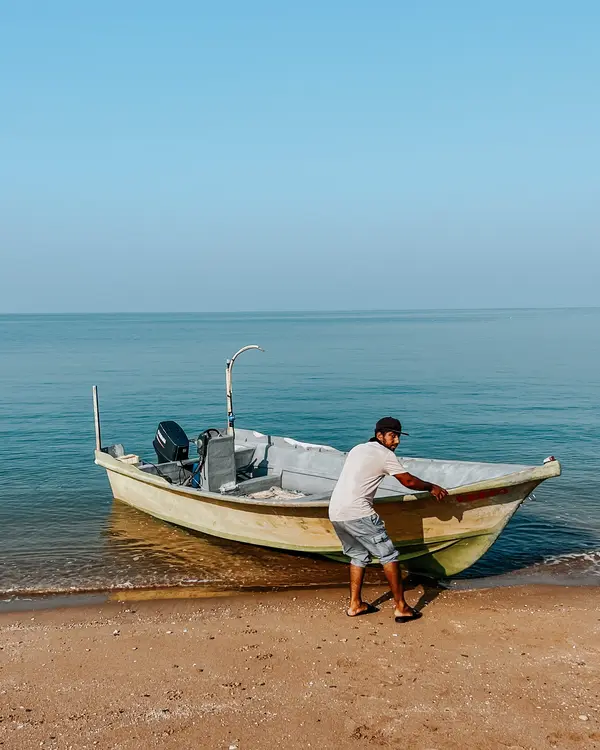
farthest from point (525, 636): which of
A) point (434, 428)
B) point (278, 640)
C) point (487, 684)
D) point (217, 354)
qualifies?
point (217, 354)

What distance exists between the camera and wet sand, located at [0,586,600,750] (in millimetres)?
5184

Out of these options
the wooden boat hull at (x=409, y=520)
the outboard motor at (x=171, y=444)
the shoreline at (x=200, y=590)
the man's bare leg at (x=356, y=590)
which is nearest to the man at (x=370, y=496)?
the man's bare leg at (x=356, y=590)

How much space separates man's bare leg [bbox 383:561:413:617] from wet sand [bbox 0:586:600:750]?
17cm

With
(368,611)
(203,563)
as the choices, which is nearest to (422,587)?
(368,611)

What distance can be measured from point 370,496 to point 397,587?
104 centimetres

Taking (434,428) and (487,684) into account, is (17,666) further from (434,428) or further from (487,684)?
(434,428)

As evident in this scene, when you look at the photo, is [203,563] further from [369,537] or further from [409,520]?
[369,537]

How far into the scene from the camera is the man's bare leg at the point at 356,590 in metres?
7.33

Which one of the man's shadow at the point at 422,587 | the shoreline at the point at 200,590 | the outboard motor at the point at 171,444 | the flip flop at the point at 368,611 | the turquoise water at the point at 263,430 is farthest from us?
the outboard motor at the point at 171,444

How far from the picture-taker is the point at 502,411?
84.1 ft

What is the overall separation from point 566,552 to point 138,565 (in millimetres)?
6730

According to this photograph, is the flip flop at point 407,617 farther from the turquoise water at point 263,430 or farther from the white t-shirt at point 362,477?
the turquoise water at point 263,430

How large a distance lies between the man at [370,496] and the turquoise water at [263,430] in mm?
2437

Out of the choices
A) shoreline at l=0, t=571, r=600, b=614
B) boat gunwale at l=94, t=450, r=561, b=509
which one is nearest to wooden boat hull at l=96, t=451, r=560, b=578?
boat gunwale at l=94, t=450, r=561, b=509
